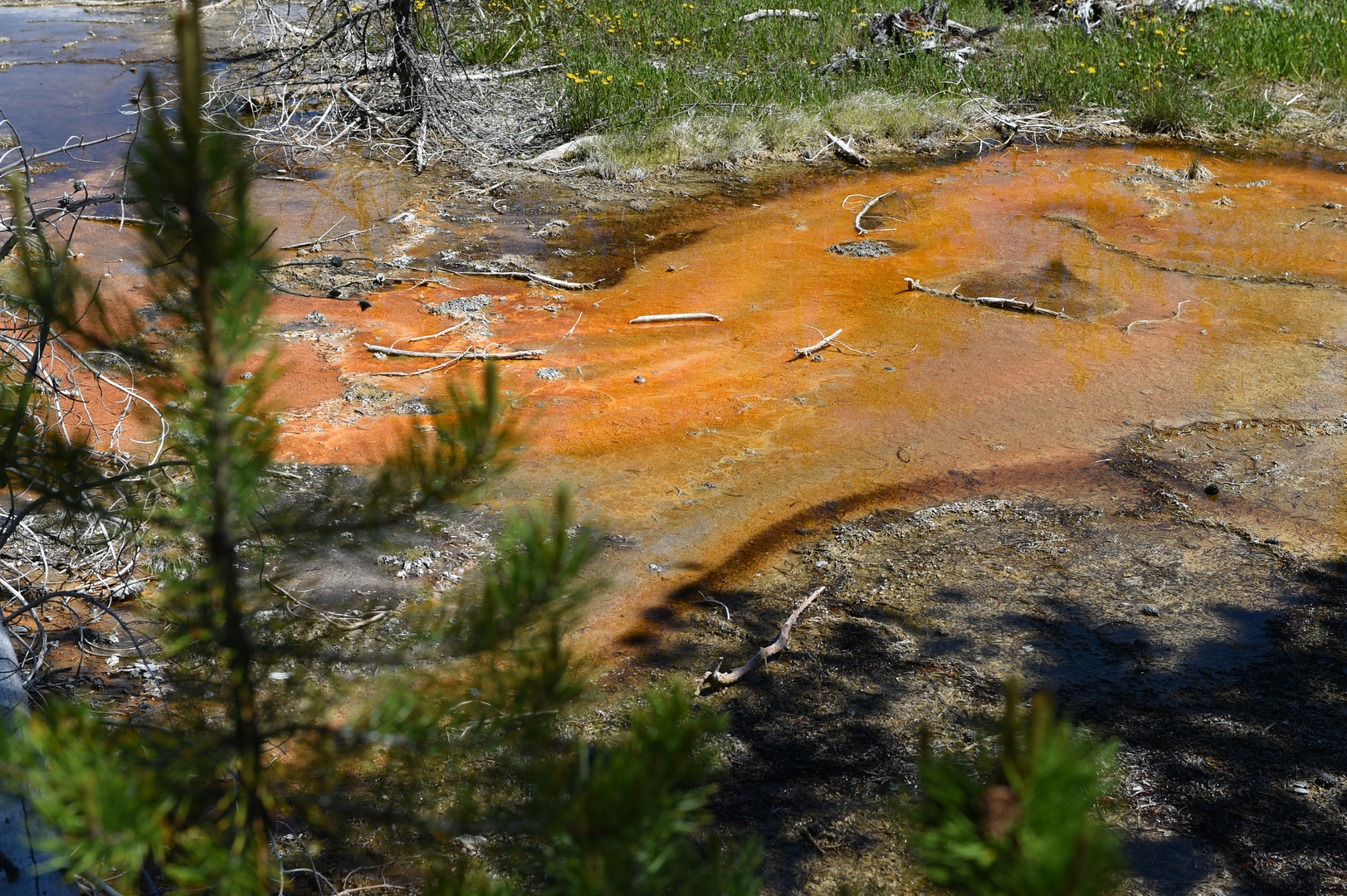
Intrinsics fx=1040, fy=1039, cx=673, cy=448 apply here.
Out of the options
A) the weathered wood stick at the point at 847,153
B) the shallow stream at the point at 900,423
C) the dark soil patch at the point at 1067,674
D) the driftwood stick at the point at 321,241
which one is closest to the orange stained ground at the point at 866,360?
the shallow stream at the point at 900,423

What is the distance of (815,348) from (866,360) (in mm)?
303

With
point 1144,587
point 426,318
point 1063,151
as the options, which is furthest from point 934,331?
point 1063,151

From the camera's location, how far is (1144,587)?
3.97 meters

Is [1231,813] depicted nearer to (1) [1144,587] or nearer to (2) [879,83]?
→ (1) [1144,587]

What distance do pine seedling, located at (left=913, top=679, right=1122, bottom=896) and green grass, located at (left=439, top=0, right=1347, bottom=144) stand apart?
30.4ft

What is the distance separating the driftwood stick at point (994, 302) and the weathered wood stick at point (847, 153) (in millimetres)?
3371

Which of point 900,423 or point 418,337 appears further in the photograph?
point 418,337

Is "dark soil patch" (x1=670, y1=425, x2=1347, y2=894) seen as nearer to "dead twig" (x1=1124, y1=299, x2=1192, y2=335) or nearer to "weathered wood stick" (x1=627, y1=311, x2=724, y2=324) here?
"dead twig" (x1=1124, y1=299, x2=1192, y2=335)

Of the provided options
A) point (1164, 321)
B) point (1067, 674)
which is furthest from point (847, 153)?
point (1067, 674)

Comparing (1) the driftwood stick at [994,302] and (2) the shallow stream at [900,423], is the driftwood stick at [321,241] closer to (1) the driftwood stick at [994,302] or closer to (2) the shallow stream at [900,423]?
(2) the shallow stream at [900,423]

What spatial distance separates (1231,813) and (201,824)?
2688mm

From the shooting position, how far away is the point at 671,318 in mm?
6387

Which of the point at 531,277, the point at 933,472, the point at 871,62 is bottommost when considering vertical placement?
the point at 933,472

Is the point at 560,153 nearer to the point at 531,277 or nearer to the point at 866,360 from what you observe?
the point at 531,277
